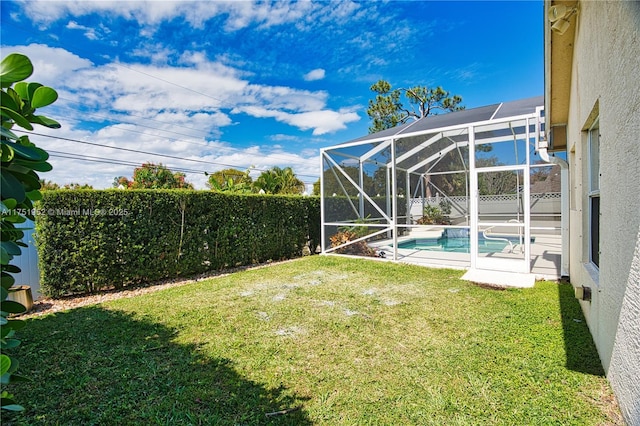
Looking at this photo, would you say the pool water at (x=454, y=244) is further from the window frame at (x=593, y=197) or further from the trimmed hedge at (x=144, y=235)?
the window frame at (x=593, y=197)

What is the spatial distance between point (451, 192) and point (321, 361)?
38.3 ft

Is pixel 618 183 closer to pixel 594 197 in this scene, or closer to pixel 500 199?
pixel 594 197

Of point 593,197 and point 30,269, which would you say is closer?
point 593,197

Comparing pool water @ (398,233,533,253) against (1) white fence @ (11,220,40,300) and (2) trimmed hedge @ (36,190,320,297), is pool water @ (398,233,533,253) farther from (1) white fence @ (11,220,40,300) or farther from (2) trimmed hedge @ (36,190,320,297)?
(1) white fence @ (11,220,40,300)

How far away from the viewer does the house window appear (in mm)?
3744

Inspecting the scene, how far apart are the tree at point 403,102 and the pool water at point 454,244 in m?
14.6

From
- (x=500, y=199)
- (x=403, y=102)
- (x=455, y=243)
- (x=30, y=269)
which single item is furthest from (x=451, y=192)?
(x=403, y=102)

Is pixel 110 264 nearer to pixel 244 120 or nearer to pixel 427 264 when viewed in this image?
pixel 427 264

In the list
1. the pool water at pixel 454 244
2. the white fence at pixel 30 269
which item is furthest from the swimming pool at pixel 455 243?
the white fence at pixel 30 269

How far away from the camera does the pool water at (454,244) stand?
10086 mm

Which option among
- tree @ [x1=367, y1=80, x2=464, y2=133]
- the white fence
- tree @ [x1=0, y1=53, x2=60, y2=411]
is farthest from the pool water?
tree @ [x1=367, y1=80, x2=464, y2=133]

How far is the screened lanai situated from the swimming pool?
1.5 inches

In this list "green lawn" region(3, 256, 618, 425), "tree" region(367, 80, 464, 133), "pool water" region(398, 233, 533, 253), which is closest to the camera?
"green lawn" region(3, 256, 618, 425)

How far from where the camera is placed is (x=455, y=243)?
11836 millimetres
